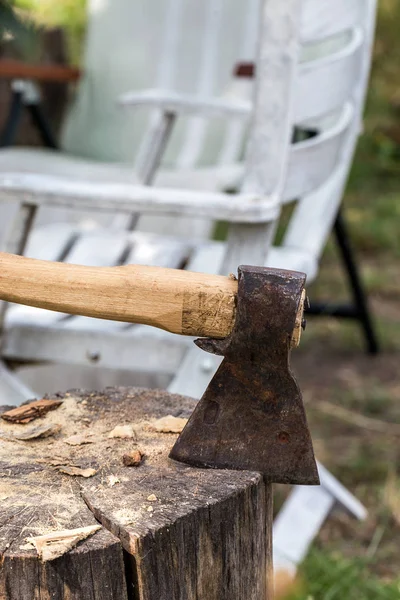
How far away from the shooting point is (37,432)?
1364 mm

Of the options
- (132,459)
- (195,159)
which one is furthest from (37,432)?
(195,159)

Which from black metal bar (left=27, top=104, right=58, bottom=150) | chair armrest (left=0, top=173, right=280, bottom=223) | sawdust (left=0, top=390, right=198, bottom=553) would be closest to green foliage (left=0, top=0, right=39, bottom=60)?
chair armrest (left=0, top=173, right=280, bottom=223)

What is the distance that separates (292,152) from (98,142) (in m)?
2.03

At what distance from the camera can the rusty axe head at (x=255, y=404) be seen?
1228 mm

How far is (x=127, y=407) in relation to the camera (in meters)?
1.48

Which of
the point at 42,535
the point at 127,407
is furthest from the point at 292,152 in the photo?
the point at 42,535

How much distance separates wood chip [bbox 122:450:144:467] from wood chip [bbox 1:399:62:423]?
8.3 inches

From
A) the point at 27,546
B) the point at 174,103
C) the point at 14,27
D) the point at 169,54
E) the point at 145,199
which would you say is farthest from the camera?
the point at 169,54

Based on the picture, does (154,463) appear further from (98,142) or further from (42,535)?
(98,142)

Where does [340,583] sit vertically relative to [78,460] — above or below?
below

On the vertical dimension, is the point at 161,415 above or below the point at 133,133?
above

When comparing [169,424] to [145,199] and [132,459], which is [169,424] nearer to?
[132,459]

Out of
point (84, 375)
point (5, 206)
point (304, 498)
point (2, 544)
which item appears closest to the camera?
point (2, 544)

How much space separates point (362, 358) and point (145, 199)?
2350mm
